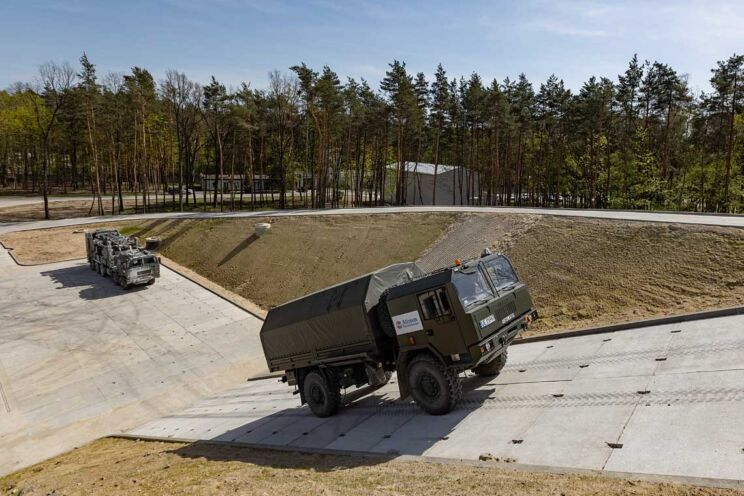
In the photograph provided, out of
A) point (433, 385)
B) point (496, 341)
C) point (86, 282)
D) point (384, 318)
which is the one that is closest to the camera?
point (496, 341)

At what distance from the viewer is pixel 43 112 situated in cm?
6009

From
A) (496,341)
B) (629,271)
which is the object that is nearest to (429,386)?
(496,341)

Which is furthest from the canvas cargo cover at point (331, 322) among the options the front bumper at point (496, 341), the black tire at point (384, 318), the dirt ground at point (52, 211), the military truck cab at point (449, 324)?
the dirt ground at point (52, 211)

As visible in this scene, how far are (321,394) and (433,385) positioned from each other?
10.4 ft

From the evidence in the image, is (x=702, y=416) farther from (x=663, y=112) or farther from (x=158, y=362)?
(x=663, y=112)

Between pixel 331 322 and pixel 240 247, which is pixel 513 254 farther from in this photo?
pixel 240 247

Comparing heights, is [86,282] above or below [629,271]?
below

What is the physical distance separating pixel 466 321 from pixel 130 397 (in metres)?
13.2

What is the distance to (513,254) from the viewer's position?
21.6 meters

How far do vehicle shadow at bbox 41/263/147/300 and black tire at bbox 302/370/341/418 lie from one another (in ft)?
63.3

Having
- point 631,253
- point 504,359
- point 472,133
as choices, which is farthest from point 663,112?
point 504,359

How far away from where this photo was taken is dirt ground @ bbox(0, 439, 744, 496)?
586 cm

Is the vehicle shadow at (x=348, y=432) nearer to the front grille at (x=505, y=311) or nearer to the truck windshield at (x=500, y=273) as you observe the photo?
the front grille at (x=505, y=311)

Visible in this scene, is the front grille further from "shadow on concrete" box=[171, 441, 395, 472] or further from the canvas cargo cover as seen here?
"shadow on concrete" box=[171, 441, 395, 472]
